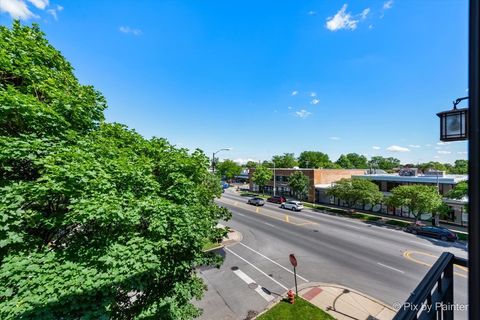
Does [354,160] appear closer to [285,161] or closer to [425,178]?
[285,161]

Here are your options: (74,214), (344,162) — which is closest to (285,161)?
(344,162)

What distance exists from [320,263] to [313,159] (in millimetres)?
87002

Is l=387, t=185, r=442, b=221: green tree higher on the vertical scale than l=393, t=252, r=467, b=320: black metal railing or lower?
lower

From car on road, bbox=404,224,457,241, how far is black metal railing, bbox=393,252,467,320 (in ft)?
78.6

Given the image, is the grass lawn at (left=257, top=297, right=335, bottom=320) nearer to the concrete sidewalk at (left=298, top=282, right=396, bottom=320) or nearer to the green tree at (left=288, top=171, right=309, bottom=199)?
the concrete sidewalk at (left=298, top=282, right=396, bottom=320)

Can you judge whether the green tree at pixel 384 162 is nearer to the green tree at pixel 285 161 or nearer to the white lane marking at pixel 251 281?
the green tree at pixel 285 161

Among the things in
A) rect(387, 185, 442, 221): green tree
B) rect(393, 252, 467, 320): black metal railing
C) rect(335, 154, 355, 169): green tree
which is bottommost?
rect(387, 185, 442, 221): green tree

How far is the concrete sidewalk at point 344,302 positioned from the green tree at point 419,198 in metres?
16.5

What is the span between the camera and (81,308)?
14.1ft

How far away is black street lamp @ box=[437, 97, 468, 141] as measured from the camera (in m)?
3.93

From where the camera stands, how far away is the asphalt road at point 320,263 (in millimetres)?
11375

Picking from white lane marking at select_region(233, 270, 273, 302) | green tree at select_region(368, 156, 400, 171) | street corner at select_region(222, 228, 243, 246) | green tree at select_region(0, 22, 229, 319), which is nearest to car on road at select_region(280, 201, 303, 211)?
street corner at select_region(222, 228, 243, 246)

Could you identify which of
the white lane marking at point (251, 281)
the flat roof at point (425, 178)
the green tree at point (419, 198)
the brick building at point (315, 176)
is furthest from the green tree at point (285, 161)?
the white lane marking at point (251, 281)

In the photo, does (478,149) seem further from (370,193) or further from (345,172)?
(345,172)
